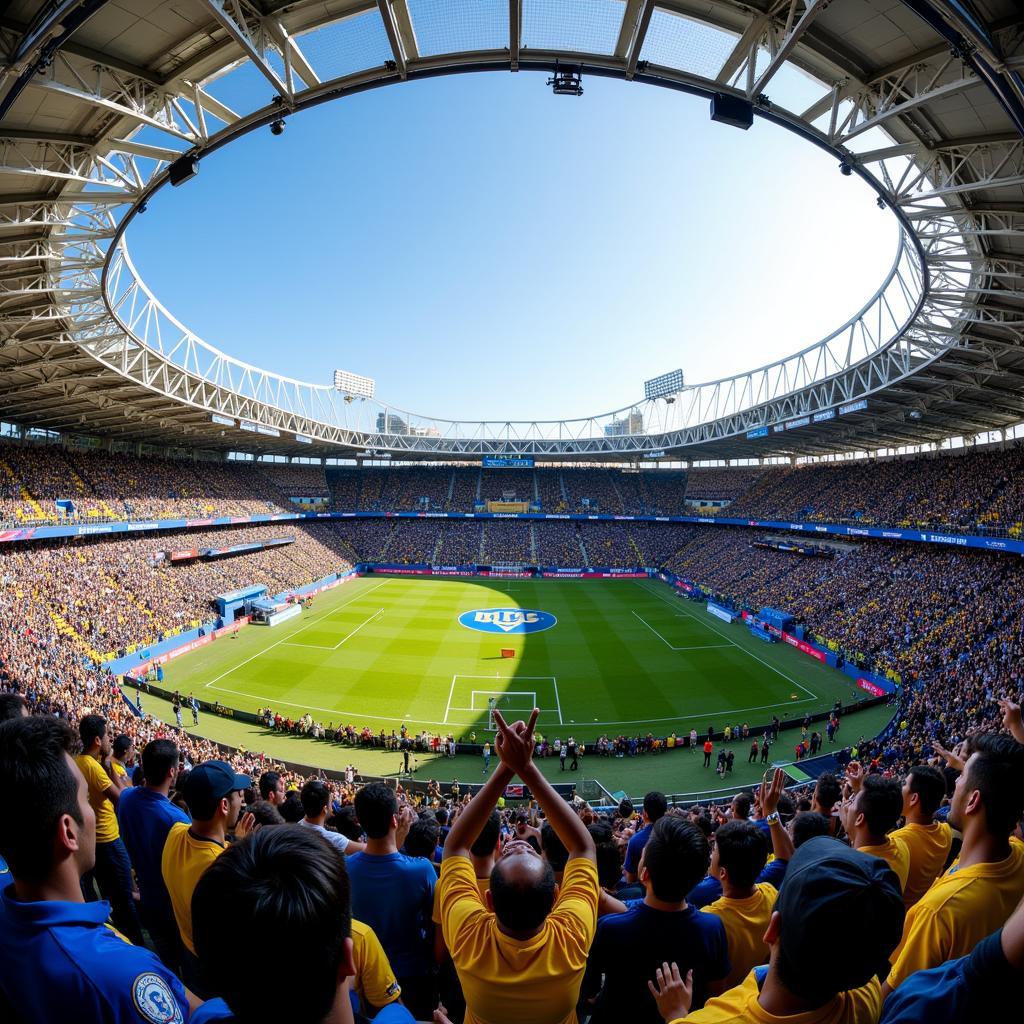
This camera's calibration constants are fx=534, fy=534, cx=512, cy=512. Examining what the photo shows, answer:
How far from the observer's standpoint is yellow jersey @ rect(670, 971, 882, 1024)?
1.91 meters

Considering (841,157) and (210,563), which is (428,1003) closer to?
(841,157)

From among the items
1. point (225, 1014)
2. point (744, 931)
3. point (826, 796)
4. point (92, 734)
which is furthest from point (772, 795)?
point (92, 734)

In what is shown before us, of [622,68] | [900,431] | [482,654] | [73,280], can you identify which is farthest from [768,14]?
[900,431]

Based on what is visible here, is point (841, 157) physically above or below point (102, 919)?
above

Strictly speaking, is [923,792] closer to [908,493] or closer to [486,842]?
[486,842]

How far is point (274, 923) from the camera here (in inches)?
54.1

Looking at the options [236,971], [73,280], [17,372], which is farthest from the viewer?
[17,372]

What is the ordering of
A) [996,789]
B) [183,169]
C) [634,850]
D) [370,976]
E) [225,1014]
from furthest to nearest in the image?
[183,169] → [634,850] → [996,789] → [370,976] → [225,1014]

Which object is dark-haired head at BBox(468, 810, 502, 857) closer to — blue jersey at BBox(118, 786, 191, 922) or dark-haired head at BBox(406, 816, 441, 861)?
dark-haired head at BBox(406, 816, 441, 861)

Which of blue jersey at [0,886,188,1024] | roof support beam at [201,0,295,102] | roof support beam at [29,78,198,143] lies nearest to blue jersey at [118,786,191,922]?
blue jersey at [0,886,188,1024]

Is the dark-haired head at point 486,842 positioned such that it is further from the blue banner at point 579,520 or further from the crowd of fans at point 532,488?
the crowd of fans at point 532,488

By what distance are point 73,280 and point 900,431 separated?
49.5 m

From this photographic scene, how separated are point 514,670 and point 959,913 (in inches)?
1108

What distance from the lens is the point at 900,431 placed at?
40.1 metres
